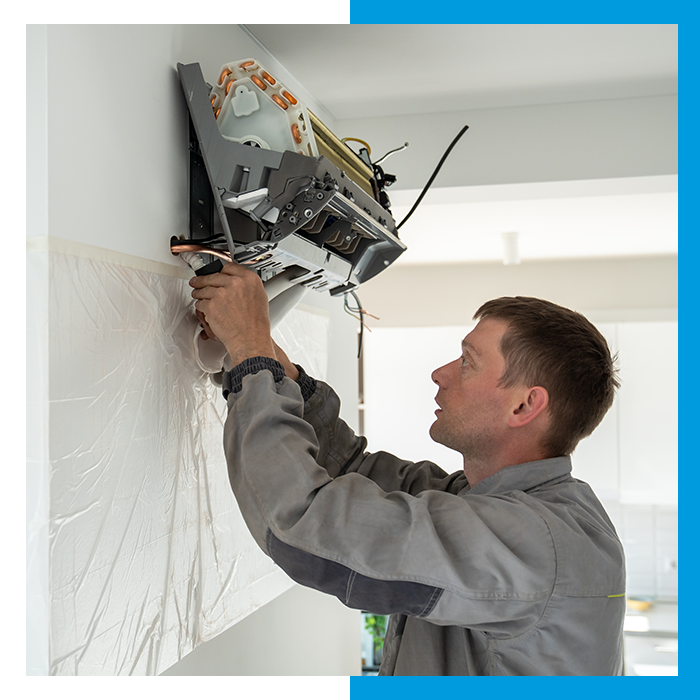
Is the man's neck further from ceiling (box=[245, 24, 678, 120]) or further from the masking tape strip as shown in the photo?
ceiling (box=[245, 24, 678, 120])

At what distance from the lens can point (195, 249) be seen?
0.99 metres

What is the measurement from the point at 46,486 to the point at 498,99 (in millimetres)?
1455

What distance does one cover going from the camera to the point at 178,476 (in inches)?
38.9

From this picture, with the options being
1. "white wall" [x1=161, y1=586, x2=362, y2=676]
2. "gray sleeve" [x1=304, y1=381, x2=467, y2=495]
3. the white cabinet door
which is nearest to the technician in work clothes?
"gray sleeve" [x1=304, y1=381, x2=467, y2=495]

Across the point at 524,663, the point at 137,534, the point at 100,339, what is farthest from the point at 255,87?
the point at 524,663

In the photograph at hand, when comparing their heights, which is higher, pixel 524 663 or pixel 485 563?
pixel 485 563

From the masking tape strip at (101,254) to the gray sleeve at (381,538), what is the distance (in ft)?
0.80

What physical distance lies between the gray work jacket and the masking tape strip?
21cm

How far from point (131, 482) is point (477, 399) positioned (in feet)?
1.77

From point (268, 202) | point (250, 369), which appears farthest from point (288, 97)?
point (250, 369)

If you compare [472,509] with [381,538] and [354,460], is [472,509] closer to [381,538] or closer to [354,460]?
[381,538]

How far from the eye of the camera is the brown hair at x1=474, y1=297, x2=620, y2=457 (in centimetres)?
103

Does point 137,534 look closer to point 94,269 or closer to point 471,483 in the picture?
point 94,269

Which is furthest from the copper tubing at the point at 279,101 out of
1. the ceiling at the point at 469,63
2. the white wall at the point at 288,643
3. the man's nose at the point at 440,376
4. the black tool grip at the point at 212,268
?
the white wall at the point at 288,643
